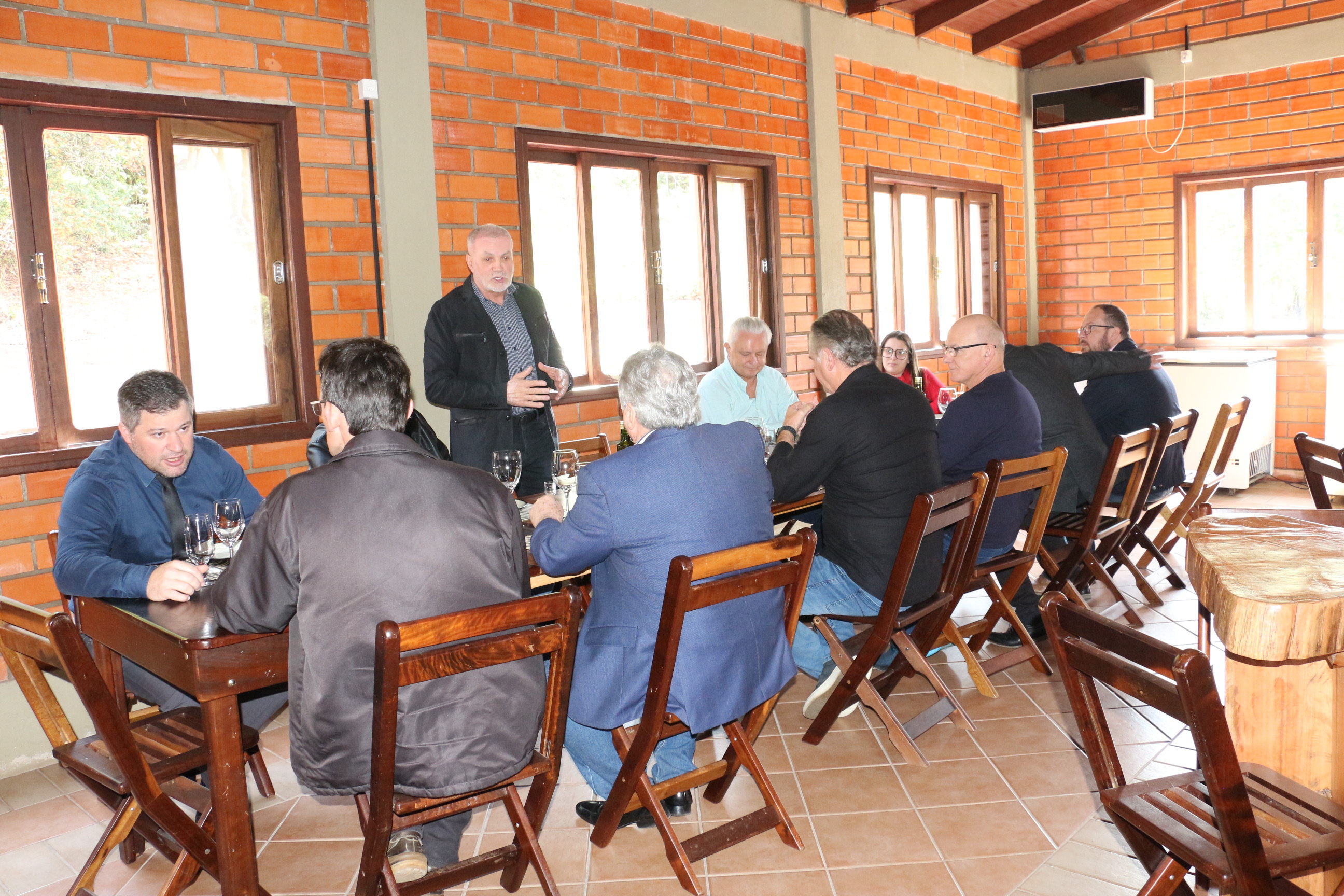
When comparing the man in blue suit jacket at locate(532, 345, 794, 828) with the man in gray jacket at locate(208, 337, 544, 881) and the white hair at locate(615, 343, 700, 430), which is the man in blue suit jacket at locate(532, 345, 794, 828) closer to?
the white hair at locate(615, 343, 700, 430)

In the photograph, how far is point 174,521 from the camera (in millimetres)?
2842

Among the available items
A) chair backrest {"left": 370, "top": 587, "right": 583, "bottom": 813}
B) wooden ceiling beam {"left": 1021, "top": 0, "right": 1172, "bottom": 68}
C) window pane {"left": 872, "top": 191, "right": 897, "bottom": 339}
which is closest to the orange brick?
chair backrest {"left": 370, "top": 587, "right": 583, "bottom": 813}

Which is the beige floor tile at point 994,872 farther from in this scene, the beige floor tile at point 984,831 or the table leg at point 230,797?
the table leg at point 230,797

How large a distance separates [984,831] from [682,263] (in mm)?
3565

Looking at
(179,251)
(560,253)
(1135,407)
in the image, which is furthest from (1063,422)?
(179,251)

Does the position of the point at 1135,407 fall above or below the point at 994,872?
above

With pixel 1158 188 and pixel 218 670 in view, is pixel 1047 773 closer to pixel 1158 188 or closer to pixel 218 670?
pixel 218 670

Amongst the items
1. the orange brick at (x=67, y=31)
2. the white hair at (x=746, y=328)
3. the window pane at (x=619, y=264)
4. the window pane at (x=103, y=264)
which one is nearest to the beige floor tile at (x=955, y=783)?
the white hair at (x=746, y=328)

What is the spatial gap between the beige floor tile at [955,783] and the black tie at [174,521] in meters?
2.07

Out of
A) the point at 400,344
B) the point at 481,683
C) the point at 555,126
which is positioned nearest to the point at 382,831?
the point at 481,683

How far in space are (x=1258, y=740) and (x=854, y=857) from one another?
1.03m

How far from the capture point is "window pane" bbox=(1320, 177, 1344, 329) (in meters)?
7.22

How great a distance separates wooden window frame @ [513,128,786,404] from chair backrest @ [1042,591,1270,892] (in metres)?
3.33

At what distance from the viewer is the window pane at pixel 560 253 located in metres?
4.88
